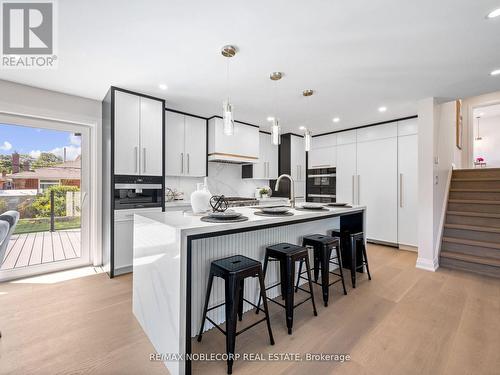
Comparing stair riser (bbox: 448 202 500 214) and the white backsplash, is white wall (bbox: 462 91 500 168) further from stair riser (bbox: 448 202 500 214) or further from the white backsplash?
the white backsplash

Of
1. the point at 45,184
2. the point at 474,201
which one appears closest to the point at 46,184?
the point at 45,184

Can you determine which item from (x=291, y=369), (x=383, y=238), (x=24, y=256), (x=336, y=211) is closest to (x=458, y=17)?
(x=336, y=211)

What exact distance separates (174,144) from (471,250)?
15.3 feet

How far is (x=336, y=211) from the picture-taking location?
2.47 m

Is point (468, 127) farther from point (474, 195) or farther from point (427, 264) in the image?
point (427, 264)

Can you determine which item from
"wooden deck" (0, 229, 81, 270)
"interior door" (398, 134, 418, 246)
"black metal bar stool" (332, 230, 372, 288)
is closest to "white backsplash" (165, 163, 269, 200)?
"wooden deck" (0, 229, 81, 270)

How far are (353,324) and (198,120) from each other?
3565 mm

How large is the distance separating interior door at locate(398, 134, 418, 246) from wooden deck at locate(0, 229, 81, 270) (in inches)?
203

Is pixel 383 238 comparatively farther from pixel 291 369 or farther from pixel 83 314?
pixel 83 314

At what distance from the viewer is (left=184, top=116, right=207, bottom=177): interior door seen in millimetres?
3861

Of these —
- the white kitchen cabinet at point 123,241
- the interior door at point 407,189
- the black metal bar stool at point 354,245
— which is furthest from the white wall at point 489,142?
the white kitchen cabinet at point 123,241

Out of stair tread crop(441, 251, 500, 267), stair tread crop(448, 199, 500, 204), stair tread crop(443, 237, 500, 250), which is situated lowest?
stair tread crop(441, 251, 500, 267)

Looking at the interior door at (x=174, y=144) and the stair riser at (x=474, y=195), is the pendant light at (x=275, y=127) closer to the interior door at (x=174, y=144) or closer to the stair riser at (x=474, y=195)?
the interior door at (x=174, y=144)

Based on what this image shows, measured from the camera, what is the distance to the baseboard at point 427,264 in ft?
10.4
